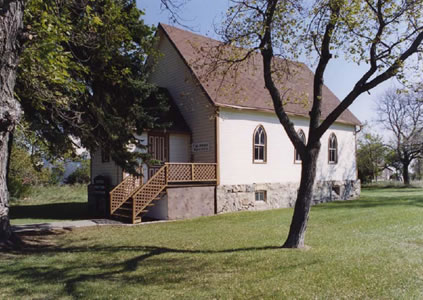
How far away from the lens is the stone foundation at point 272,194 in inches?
645

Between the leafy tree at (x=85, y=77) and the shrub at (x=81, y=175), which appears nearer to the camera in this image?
the leafy tree at (x=85, y=77)

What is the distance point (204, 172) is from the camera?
15617 millimetres

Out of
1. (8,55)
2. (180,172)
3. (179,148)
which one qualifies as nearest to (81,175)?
(179,148)

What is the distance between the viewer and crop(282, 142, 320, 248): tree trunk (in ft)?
27.4

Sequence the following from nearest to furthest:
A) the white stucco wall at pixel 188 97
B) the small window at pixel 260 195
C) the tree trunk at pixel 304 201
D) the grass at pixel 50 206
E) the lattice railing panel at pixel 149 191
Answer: the tree trunk at pixel 304 201, the lattice railing panel at pixel 149 191, the grass at pixel 50 206, the white stucco wall at pixel 188 97, the small window at pixel 260 195

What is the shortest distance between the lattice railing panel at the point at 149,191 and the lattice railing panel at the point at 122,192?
0.91 metres

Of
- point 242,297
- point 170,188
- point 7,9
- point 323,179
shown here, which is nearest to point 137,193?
point 170,188

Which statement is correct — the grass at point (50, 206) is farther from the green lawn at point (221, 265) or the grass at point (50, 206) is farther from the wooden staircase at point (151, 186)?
the green lawn at point (221, 265)

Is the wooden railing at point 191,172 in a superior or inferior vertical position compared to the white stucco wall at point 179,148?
inferior

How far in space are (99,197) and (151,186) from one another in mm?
4114

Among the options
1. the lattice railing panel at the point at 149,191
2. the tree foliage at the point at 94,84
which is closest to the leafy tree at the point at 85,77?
the tree foliage at the point at 94,84

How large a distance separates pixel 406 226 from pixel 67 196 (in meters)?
21.4

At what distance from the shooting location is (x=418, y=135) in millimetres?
41938

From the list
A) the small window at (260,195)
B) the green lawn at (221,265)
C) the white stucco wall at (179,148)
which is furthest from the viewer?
the small window at (260,195)
